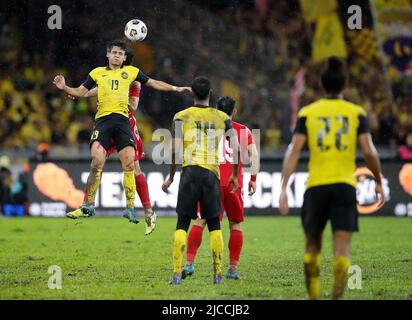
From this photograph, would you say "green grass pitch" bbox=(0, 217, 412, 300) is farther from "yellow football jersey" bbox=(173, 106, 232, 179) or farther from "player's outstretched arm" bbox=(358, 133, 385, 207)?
"player's outstretched arm" bbox=(358, 133, 385, 207)

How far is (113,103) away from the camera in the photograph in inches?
531

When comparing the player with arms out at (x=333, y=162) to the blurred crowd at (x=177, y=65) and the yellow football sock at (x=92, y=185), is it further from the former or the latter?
the blurred crowd at (x=177, y=65)

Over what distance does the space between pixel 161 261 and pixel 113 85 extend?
8.30ft

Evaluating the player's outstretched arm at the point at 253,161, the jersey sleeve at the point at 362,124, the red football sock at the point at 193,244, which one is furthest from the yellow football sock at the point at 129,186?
the jersey sleeve at the point at 362,124

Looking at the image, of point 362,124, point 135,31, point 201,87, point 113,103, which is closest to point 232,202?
point 201,87

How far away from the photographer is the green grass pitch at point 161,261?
10688 mm

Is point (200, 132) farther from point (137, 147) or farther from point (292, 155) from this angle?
point (137, 147)

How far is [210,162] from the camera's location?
36.3 ft

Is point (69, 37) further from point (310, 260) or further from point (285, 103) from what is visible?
point (310, 260)

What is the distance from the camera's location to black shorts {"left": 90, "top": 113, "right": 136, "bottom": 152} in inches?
532

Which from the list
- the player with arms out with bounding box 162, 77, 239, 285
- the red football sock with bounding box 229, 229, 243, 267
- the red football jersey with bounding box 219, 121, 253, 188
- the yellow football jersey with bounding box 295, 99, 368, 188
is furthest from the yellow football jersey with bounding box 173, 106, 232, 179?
the yellow football jersey with bounding box 295, 99, 368, 188

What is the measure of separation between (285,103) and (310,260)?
1769 cm

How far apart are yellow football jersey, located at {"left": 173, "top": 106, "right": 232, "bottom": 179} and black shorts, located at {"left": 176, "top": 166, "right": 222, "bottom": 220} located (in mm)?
79

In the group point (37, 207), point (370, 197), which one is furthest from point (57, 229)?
point (370, 197)
